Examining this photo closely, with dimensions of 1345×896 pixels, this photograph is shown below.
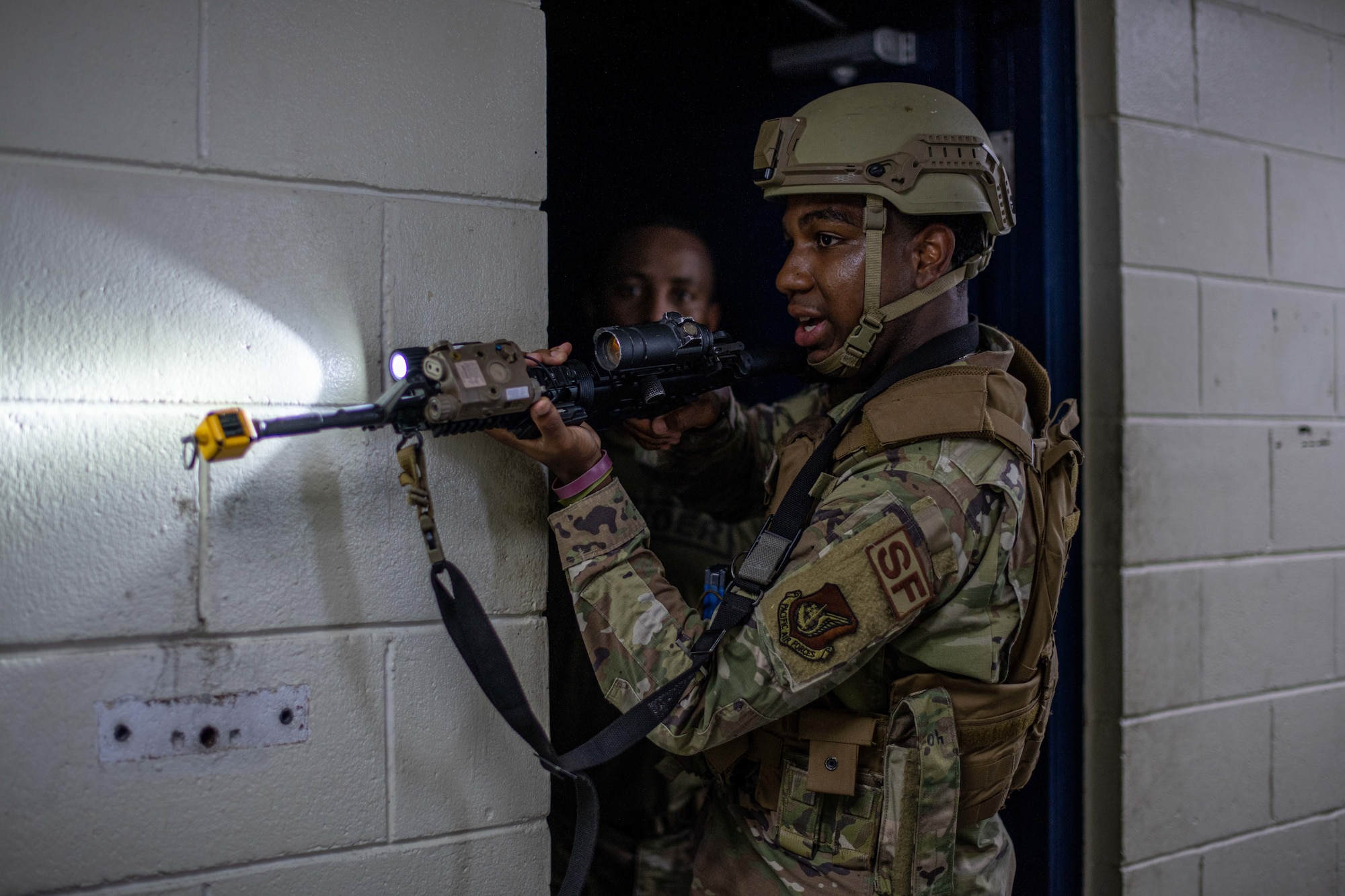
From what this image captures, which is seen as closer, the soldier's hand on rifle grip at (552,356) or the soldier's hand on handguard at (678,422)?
the soldier's hand on rifle grip at (552,356)

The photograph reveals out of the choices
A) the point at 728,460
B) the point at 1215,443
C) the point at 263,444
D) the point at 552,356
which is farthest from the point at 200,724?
the point at 1215,443

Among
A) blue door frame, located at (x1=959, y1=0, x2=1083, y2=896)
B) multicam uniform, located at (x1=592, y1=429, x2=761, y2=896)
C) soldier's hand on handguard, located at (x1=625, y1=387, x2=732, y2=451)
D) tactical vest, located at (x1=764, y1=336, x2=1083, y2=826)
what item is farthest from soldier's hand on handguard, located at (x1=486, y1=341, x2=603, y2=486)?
blue door frame, located at (x1=959, y1=0, x2=1083, y2=896)

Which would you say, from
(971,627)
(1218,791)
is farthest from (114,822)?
(1218,791)

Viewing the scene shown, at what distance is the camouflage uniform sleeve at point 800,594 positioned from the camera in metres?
1.23

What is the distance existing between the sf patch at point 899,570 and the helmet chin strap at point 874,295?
0.39 metres

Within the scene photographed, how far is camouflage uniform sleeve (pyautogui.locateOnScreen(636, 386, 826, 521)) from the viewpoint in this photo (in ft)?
6.09

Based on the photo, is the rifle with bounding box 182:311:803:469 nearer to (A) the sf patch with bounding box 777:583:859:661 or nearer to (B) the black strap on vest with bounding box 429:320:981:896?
(B) the black strap on vest with bounding box 429:320:981:896

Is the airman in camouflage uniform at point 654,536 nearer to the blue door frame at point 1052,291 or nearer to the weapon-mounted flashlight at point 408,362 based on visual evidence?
the blue door frame at point 1052,291

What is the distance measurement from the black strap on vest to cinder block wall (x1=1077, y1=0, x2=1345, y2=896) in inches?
39.5

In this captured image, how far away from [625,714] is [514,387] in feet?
1.57

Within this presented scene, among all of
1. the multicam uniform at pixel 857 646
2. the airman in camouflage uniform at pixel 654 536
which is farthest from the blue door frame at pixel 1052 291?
the airman in camouflage uniform at pixel 654 536

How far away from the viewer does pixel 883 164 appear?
57.3 inches

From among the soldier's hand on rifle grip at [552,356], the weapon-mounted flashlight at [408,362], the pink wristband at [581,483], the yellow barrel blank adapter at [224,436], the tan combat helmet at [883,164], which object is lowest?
the pink wristband at [581,483]

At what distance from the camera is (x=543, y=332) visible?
1448mm
